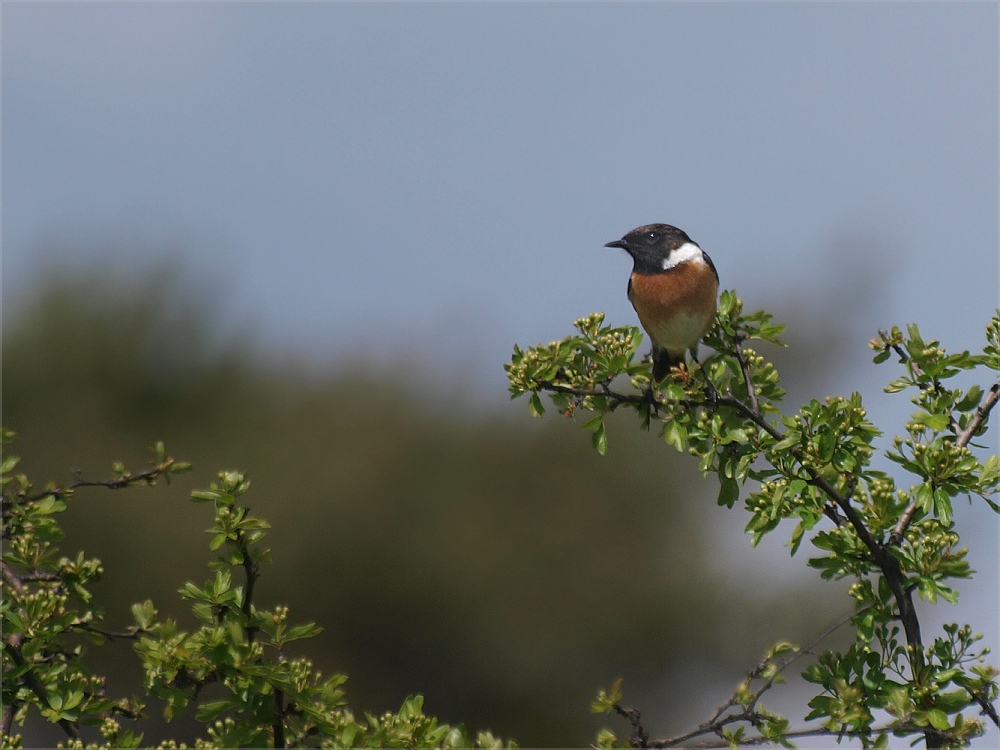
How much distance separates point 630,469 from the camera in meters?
18.9

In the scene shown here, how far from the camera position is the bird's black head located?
5.97 meters

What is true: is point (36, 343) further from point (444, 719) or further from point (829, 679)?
point (829, 679)

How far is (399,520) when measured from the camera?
61.7ft

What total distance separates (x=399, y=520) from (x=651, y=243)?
1350 cm

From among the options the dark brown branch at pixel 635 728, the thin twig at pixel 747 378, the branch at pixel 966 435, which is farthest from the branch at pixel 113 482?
the branch at pixel 966 435

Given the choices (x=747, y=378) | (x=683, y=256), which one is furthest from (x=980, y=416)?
(x=683, y=256)

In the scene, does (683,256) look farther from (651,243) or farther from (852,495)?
(852,495)

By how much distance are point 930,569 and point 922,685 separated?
34 cm

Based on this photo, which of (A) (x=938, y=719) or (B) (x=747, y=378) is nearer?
(A) (x=938, y=719)

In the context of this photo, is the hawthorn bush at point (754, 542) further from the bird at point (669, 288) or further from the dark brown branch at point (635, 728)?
the bird at point (669, 288)

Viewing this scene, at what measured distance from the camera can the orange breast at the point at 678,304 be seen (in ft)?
17.8

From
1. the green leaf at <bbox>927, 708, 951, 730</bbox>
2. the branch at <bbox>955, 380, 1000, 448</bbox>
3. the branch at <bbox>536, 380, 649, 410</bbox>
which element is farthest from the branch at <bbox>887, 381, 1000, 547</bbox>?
the branch at <bbox>536, 380, 649, 410</bbox>

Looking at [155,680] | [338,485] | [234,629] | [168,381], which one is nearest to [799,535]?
[234,629]

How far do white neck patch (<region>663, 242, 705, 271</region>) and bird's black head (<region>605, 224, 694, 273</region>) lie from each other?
25 millimetres
